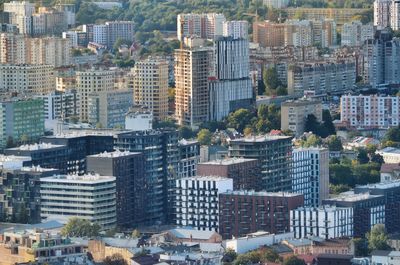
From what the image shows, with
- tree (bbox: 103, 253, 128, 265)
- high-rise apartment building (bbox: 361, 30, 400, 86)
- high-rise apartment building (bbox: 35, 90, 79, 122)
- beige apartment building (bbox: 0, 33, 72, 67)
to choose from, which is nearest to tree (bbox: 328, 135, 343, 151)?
high-rise apartment building (bbox: 35, 90, 79, 122)

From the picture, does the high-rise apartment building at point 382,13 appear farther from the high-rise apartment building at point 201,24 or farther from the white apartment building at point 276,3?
the white apartment building at point 276,3

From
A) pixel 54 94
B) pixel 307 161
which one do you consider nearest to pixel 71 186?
pixel 307 161

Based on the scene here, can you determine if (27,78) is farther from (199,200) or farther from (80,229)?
(80,229)

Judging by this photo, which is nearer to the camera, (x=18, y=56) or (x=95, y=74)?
(x=95, y=74)

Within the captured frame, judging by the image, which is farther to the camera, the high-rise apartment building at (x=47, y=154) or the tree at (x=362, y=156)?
the tree at (x=362, y=156)

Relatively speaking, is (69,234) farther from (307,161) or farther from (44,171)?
(307,161)

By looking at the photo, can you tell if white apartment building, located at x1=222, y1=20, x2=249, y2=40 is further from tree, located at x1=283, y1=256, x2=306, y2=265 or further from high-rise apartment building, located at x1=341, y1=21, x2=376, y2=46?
tree, located at x1=283, y1=256, x2=306, y2=265

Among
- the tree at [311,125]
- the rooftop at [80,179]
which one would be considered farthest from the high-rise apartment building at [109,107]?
the rooftop at [80,179]
